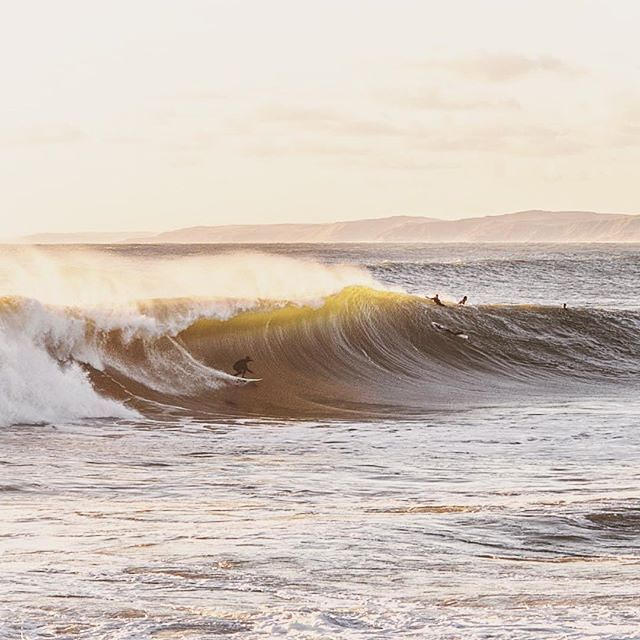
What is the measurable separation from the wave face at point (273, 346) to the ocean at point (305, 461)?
67 millimetres

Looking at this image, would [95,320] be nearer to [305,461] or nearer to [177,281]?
[177,281]

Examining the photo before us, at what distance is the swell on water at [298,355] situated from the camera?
1488 centimetres

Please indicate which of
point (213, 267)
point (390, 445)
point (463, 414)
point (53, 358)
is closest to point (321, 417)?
point (463, 414)

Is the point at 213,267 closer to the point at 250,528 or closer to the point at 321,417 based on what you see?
the point at 321,417

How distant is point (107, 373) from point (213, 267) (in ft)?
33.2

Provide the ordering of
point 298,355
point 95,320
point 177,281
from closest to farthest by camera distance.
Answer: point 95,320 → point 298,355 → point 177,281

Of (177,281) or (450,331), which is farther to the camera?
(177,281)

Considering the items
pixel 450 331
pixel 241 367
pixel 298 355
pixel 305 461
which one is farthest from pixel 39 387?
pixel 450 331

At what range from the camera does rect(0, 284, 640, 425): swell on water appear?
14875mm

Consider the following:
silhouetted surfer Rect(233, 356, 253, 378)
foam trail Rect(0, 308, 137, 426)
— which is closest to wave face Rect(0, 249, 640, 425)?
foam trail Rect(0, 308, 137, 426)

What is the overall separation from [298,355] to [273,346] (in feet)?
1.76

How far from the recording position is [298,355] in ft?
64.3

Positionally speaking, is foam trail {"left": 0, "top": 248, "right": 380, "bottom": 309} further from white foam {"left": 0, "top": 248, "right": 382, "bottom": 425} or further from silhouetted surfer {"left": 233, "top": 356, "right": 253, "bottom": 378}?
silhouetted surfer {"left": 233, "top": 356, "right": 253, "bottom": 378}

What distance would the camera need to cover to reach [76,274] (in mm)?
19812
